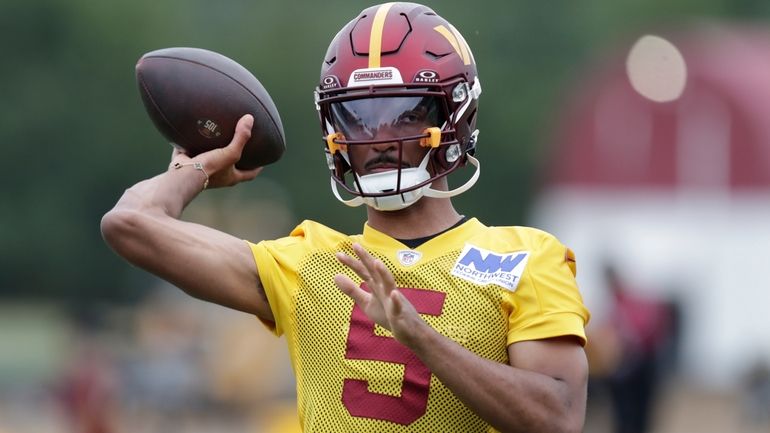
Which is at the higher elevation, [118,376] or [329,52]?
[329,52]

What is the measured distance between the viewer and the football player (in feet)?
→ 14.1

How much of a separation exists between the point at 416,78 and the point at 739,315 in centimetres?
2169

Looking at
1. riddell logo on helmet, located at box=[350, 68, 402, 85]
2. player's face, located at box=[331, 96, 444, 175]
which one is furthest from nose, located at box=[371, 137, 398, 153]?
riddell logo on helmet, located at box=[350, 68, 402, 85]

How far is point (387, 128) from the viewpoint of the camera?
175 inches

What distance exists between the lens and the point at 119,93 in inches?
1512

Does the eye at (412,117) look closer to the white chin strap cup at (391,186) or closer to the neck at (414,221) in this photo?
the white chin strap cup at (391,186)

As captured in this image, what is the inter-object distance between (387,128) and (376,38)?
11.4 inches

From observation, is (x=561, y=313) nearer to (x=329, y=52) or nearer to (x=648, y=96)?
(x=329, y=52)

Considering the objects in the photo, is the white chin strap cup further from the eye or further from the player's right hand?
the player's right hand

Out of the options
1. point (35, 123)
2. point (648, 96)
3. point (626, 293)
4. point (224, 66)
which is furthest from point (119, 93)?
point (224, 66)

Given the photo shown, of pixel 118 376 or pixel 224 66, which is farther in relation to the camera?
pixel 118 376

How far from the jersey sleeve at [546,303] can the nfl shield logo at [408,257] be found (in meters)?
0.32

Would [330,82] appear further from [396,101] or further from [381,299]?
[381,299]

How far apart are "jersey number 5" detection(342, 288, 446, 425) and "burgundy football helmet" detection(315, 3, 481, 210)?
309mm
